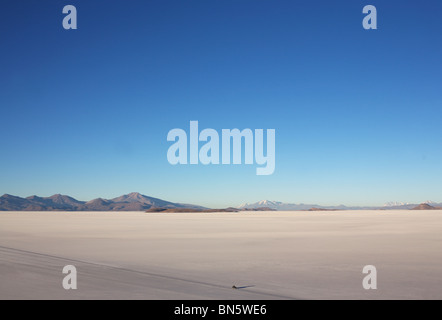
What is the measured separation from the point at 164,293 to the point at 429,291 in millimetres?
7140

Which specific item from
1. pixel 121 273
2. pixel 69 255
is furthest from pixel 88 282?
pixel 69 255

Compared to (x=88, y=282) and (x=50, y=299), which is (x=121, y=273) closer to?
(x=88, y=282)

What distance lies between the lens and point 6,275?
→ 11.4m

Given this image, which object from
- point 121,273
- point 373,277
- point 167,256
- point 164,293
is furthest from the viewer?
point 167,256

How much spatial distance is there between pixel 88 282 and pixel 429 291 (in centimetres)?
953

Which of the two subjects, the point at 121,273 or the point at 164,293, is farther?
the point at 121,273

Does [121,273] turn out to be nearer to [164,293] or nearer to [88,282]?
[88,282]

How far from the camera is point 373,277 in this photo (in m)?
11.0

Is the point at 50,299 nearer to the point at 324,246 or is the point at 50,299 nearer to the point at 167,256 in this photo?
the point at 167,256
